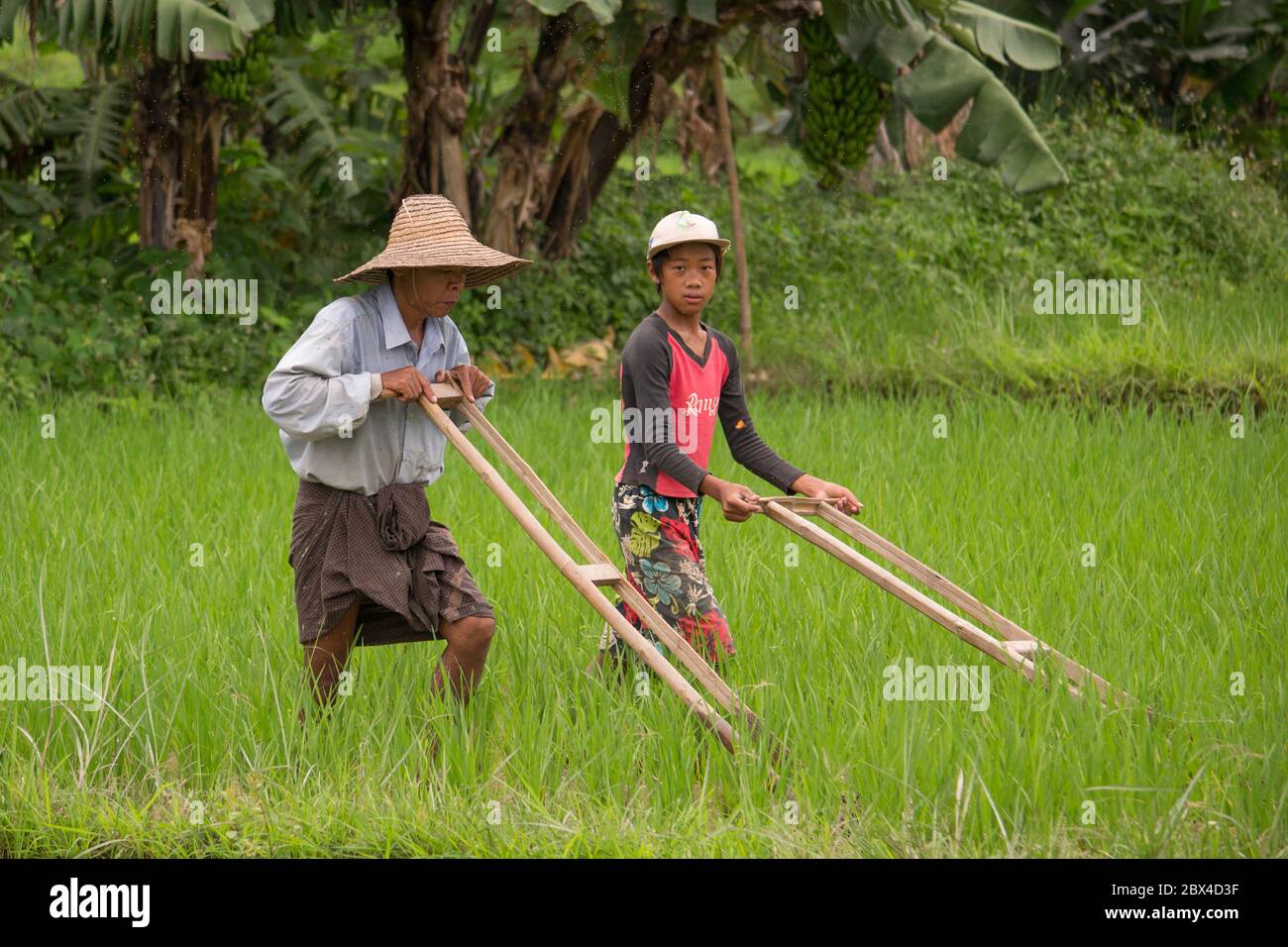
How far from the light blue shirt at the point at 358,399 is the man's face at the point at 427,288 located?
0.13 ft

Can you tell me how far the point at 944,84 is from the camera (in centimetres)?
779

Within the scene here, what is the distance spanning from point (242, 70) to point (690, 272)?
5.09 metres

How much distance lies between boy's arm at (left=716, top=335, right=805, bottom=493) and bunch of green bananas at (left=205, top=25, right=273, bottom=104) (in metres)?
4.86

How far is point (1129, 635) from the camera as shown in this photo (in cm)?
374

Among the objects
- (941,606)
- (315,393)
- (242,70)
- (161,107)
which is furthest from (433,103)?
(941,606)

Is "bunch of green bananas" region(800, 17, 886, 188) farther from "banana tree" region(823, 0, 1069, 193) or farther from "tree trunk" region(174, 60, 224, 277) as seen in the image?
"tree trunk" region(174, 60, 224, 277)

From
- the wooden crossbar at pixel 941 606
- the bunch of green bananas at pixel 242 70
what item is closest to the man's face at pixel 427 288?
the wooden crossbar at pixel 941 606

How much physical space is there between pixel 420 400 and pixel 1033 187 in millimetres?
5379

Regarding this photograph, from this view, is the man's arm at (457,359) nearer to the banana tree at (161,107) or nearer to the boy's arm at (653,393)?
the boy's arm at (653,393)

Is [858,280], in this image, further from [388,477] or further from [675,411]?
[388,477]

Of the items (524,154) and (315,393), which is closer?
(315,393)

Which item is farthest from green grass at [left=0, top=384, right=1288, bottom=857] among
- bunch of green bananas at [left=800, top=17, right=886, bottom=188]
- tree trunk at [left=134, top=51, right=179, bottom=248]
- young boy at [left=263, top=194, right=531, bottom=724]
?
bunch of green bananas at [left=800, top=17, right=886, bottom=188]

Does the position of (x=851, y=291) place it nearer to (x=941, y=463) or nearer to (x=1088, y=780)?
(x=941, y=463)

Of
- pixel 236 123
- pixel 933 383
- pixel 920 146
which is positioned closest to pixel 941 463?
pixel 933 383
